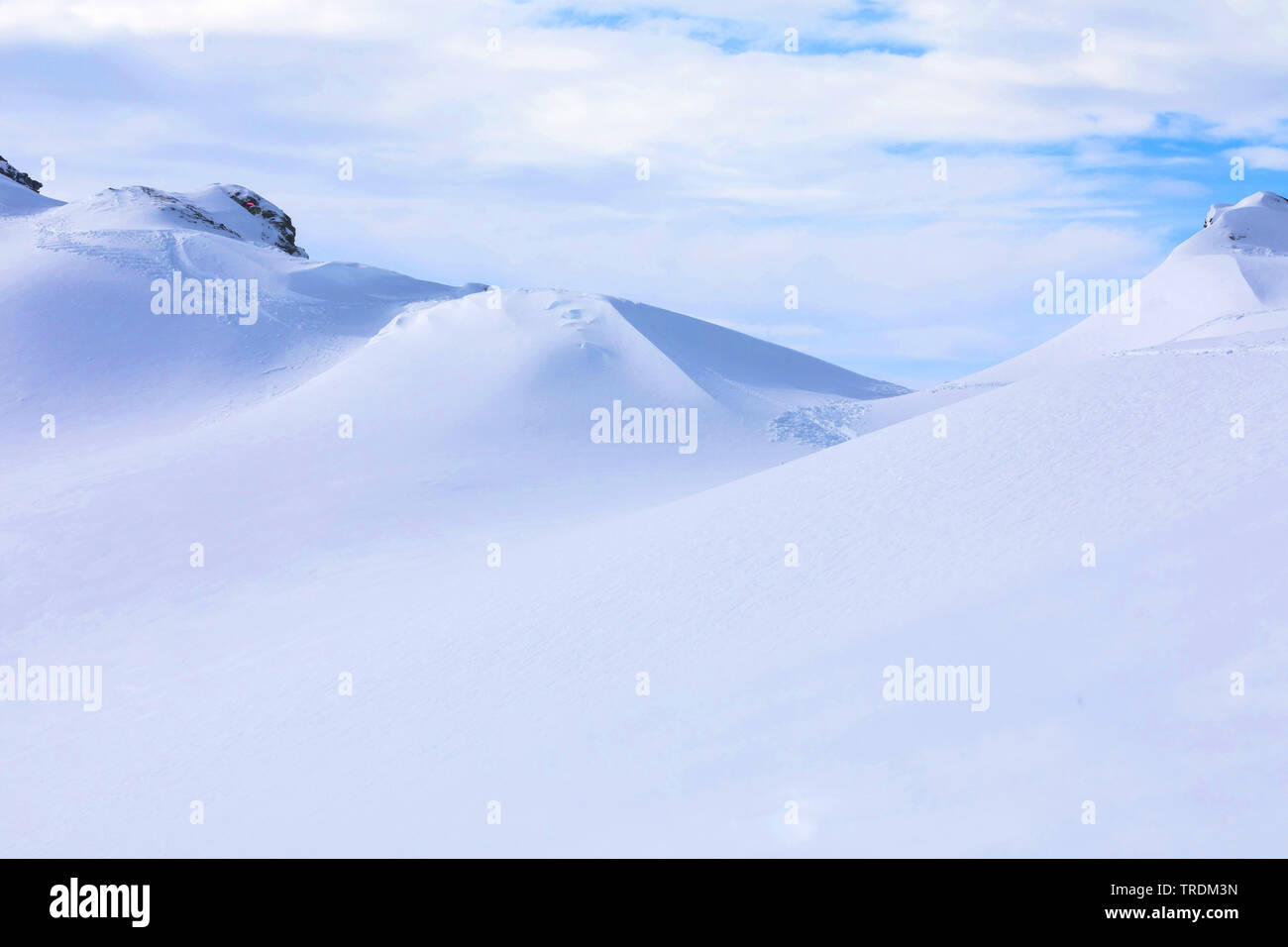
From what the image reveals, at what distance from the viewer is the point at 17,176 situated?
4569 centimetres

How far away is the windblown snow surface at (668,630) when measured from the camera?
664 cm

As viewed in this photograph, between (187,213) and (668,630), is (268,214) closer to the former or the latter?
(187,213)

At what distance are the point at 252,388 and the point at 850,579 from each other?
65.6 ft

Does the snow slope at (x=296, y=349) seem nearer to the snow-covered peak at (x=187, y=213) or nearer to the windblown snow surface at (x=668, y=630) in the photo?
the snow-covered peak at (x=187, y=213)

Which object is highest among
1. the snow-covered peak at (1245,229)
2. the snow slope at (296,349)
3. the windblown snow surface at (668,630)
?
the snow-covered peak at (1245,229)

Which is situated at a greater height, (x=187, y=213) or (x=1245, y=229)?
(x=187, y=213)

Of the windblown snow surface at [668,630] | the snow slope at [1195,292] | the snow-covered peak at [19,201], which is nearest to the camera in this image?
the windblown snow surface at [668,630]

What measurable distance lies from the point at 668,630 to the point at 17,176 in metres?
46.0

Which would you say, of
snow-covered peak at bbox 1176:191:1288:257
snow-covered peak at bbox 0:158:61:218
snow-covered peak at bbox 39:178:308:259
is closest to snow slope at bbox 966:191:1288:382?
snow-covered peak at bbox 1176:191:1288:257

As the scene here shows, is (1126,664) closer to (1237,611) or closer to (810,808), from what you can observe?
(1237,611)

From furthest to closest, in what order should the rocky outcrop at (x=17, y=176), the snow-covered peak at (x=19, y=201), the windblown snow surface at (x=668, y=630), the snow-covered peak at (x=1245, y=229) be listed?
the rocky outcrop at (x=17, y=176) < the snow-covered peak at (x=1245, y=229) < the snow-covered peak at (x=19, y=201) < the windblown snow surface at (x=668, y=630)

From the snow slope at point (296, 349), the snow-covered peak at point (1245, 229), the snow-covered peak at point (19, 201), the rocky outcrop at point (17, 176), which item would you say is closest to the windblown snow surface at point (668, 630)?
the snow slope at point (296, 349)

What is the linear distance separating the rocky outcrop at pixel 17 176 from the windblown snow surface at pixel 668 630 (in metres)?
28.1

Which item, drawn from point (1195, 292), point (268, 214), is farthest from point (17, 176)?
point (1195, 292)
